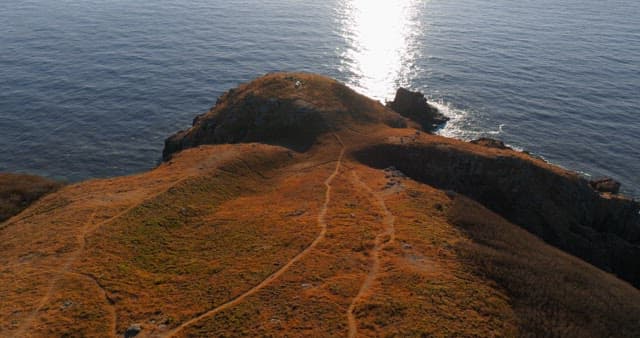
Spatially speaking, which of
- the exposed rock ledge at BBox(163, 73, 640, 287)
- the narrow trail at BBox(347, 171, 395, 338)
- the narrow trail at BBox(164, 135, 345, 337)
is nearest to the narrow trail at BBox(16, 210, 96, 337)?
the narrow trail at BBox(164, 135, 345, 337)

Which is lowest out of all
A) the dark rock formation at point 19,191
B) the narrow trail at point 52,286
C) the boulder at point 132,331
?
the dark rock formation at point 19,191

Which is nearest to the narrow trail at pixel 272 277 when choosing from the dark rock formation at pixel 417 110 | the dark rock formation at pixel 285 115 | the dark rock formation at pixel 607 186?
the dark rock formation at pixel 285 115

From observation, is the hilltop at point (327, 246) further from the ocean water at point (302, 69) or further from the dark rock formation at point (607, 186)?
the ocean water at point (302, 69)

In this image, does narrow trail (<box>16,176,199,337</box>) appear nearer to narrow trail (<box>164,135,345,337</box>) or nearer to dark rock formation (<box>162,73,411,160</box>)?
narrow trail (<box>164,135,345,337</box>)

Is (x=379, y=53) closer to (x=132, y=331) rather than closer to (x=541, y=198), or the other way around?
(x=541, y=198)

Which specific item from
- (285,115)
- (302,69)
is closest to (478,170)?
(285,115)

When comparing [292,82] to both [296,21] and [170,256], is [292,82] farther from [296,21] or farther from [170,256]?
[296,21]
